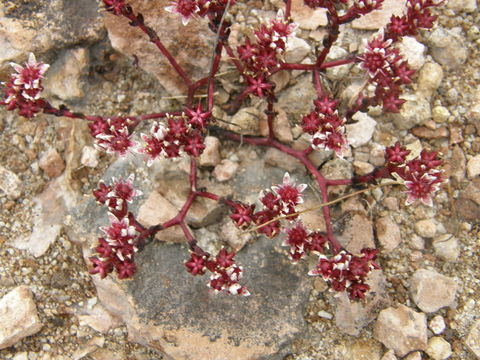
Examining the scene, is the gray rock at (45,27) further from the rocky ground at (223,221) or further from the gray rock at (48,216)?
the gray rock at (48,216)

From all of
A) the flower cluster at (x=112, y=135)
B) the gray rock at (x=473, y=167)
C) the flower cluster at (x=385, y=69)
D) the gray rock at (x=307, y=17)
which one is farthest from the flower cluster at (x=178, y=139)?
the gray rock at (x=473, y=167)

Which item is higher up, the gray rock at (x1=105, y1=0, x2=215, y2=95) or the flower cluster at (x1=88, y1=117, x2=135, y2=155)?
the gray rock at (x1=105, y1=0, x2=215, y2=95)

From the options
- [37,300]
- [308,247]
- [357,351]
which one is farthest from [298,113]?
[37,300]

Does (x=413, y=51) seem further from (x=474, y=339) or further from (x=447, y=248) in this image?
(x=474, y=339)

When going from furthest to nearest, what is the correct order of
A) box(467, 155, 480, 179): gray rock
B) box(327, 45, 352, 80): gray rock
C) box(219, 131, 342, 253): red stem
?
box(327, 45, 352, 80): gray rock, box(467, 155, 480, 179): gray rock, box(219, 131, 342, 253): red stem

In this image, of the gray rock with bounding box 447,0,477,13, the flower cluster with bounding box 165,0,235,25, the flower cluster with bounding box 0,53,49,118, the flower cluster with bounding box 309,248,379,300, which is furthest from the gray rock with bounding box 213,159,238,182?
the gray rock with bounding box 447,0,477,13

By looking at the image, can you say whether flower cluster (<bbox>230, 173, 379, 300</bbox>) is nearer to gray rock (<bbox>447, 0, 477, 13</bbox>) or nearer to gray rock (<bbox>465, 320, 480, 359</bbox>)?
gray rock (<bbox>465, 320, 480, 359</bbox>)

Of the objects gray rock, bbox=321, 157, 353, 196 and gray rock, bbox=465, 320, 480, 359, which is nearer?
gray rock, bbox=465, 320, 480, 359
